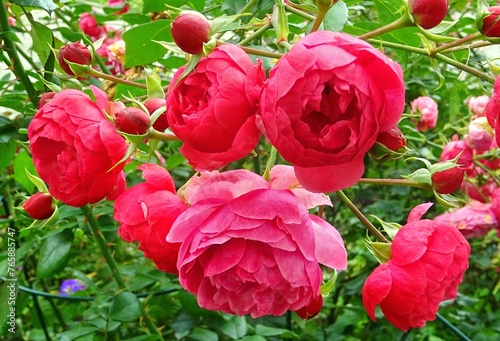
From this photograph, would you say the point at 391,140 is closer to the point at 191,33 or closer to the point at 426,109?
the point at 191,33

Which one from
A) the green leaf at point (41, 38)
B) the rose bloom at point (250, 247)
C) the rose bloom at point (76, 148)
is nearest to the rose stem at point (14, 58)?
the green leaf at point (41, 38)

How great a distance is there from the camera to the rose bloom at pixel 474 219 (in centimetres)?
142

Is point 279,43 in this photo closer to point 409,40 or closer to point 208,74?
point 208,74

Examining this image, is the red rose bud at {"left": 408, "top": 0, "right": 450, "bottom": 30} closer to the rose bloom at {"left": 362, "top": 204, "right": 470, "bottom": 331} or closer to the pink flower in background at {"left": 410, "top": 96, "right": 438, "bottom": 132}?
the rose bloom at {"left": 362, "top": 204, "right": 470, "bottom": 331}

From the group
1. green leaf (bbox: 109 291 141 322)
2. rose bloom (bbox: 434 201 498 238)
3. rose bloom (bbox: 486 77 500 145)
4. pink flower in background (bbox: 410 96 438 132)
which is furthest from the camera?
pink flower in background (bbox: 410 96 438 132)

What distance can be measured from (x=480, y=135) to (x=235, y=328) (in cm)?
63

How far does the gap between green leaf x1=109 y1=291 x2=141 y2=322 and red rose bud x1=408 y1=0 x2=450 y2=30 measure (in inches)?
27.5

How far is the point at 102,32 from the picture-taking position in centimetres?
162

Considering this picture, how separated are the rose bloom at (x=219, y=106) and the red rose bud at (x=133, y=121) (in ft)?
0.14

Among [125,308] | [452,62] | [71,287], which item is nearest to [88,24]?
[125,308]

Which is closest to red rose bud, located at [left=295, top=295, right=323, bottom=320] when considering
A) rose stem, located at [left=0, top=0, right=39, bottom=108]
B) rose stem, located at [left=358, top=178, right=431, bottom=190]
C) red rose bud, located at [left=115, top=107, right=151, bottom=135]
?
rose stem, located at [left=358, top=178, right=431, bottom=190]

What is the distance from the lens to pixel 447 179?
1.95 ft

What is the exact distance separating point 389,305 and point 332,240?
11cm

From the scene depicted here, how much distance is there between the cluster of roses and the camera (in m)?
0.43
